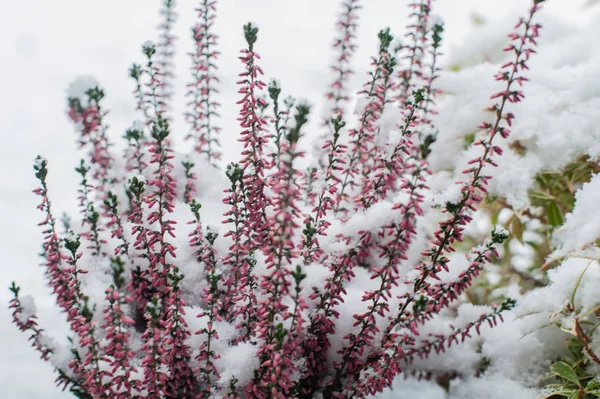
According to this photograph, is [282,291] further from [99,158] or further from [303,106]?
[99,158]

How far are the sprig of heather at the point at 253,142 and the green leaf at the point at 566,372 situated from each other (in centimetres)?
87

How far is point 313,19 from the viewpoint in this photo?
565 centimetres

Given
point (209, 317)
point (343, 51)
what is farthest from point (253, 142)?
point (343, 51)

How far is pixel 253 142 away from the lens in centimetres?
122

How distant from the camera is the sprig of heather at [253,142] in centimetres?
121

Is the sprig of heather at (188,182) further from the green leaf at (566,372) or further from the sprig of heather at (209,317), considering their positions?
the green leaf at (566,372)

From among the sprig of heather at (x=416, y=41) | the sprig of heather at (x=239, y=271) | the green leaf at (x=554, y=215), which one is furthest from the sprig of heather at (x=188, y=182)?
the green leaf at (x=554, y=215)

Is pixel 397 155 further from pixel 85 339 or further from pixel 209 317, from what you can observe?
pixel 85 339

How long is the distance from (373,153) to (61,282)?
100 cm

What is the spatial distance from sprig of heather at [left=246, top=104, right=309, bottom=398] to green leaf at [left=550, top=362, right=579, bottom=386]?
0.73m

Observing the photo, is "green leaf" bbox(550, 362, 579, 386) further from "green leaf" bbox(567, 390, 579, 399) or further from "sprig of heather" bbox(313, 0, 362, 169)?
→ "sprig of heather" bbox(313, 0, 362, 169)

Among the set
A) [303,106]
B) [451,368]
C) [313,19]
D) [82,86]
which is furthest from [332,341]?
[313,19]

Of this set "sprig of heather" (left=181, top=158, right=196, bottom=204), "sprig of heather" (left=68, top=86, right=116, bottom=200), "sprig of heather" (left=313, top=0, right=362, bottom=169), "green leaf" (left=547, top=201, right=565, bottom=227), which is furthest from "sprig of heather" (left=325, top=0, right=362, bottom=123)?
"green leaf" (left=547, top=201, right=565, bottom=227)

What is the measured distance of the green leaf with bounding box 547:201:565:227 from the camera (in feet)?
6.01
